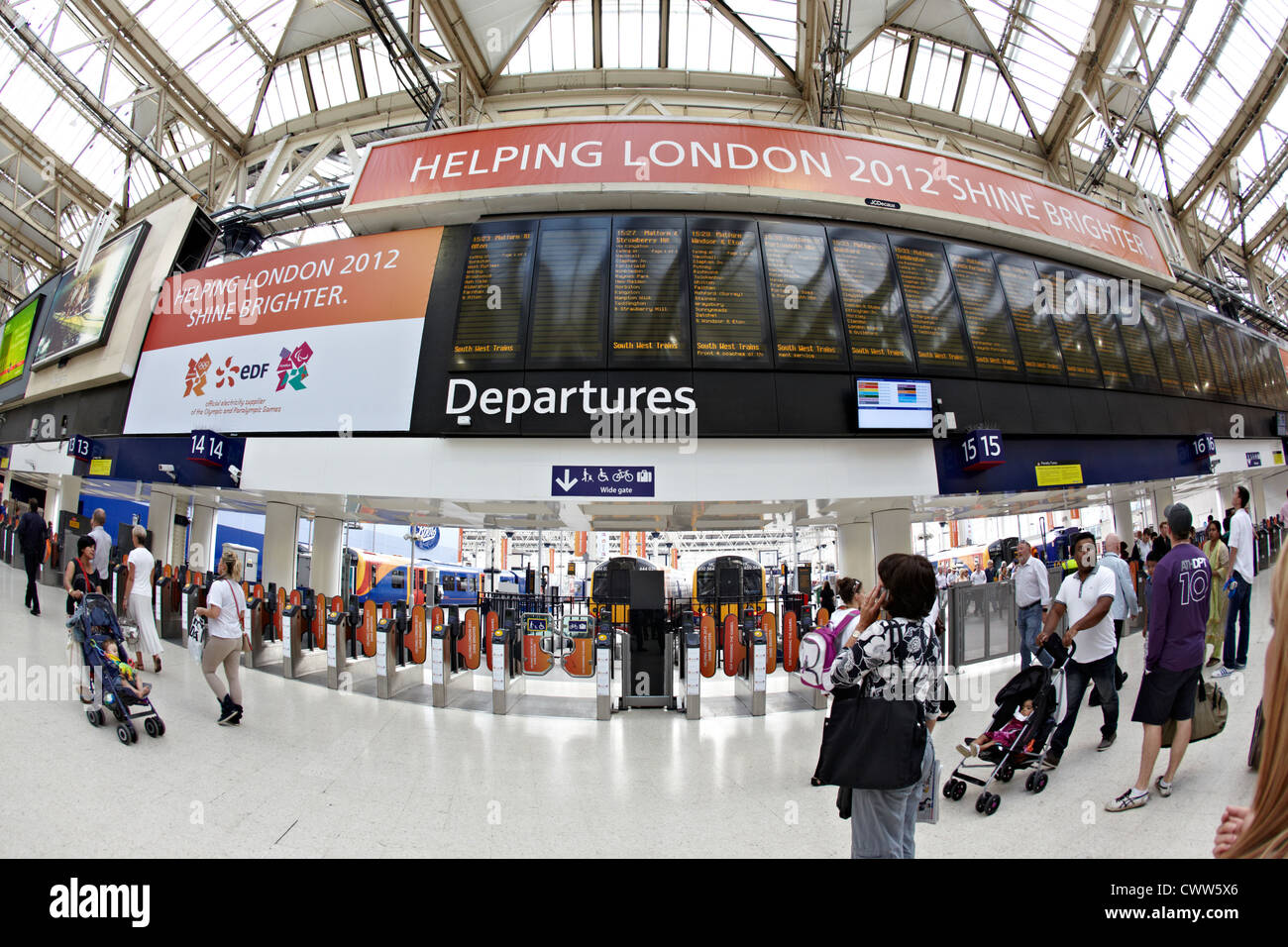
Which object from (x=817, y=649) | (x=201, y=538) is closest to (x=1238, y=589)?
(x=817, y=649)

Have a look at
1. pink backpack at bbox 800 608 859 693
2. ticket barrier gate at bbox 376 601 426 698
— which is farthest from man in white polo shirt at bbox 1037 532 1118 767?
ticket barrier gate at bbox 376 601 426 698

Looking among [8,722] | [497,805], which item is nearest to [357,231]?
[8,722]

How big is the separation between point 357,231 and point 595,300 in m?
4.73

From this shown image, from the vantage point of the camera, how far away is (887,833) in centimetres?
201

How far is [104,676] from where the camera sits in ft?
14.1

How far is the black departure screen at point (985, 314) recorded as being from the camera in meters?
7.66

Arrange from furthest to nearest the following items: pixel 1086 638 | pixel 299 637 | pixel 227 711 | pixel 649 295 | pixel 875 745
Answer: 1. pixel 299 637
2. pixel 649 295
3. pixel 227 711
4. pixel 1086 638
5. pixel 875 745

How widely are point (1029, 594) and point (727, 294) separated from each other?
16.7 feet

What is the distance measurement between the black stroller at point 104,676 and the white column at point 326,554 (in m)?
6.29

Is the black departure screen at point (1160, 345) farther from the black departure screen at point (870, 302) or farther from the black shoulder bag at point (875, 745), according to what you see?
the black shoulder bag at point (875, 745)

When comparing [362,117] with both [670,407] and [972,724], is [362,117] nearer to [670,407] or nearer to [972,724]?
[670,407]

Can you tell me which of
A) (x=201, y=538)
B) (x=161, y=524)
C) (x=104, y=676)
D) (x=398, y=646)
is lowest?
(x=398, y=646)

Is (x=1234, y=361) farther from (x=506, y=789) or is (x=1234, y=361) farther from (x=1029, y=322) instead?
(x=506, y=789)

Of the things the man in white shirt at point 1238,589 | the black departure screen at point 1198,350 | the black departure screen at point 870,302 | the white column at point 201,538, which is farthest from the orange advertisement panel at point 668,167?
the white column at point 201,538
